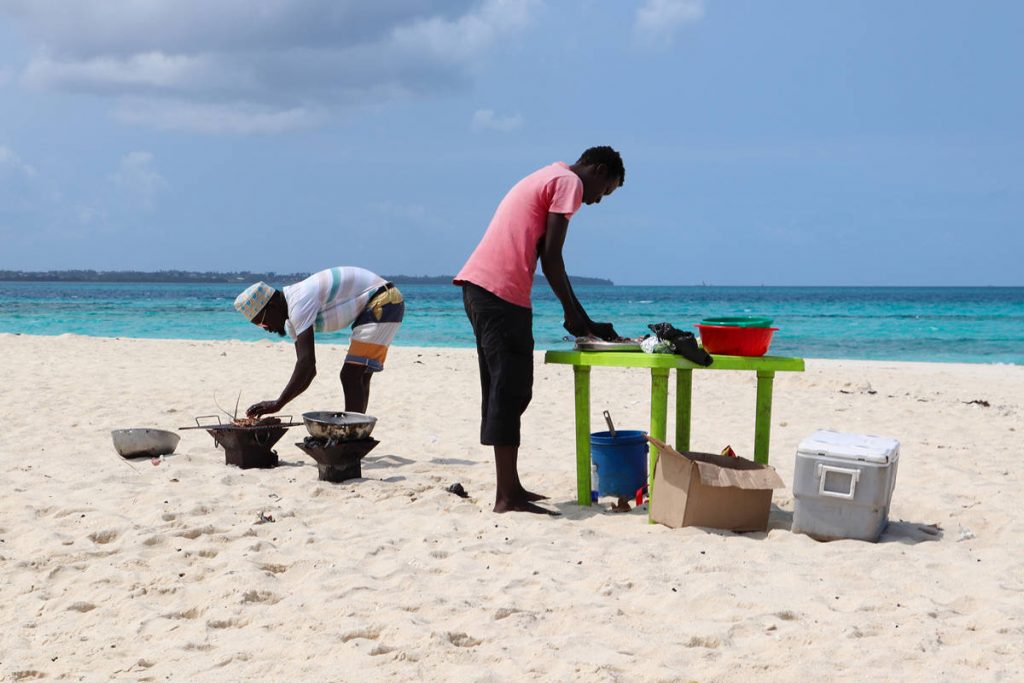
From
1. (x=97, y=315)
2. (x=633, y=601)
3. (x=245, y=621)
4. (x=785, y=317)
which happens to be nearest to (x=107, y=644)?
(x=245, y=621)

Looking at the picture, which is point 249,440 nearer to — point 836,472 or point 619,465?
point 619,465

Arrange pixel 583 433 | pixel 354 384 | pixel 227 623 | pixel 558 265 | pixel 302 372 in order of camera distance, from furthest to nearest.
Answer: pixel 354 384
pixel 302 372
pixel 583 433
pixel 558 265
pixel 227 623

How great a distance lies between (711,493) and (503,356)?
1.22 meters

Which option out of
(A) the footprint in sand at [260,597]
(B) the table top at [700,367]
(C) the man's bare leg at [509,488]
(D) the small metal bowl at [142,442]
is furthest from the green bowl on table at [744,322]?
(D) the small metal bowl at [142,442]

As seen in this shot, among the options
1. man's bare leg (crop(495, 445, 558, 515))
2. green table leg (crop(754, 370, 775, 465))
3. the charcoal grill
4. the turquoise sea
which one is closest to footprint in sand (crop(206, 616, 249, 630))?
man's bare leg (crop(495, 445, 558, 515))

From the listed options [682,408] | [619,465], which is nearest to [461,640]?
[619,465]

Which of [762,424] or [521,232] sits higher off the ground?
[521,232]

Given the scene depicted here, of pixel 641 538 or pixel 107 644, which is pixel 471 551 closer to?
pixel 641 538

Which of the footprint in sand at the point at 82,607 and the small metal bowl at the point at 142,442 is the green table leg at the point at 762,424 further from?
the small metal bowl at the point at 142,442

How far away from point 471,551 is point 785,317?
135ft

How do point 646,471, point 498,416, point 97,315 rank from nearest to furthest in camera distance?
point 498,416
point 646,471
point 97,315

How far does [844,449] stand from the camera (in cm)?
432

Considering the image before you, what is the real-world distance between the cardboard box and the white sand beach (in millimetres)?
117

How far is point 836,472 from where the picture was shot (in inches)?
169
